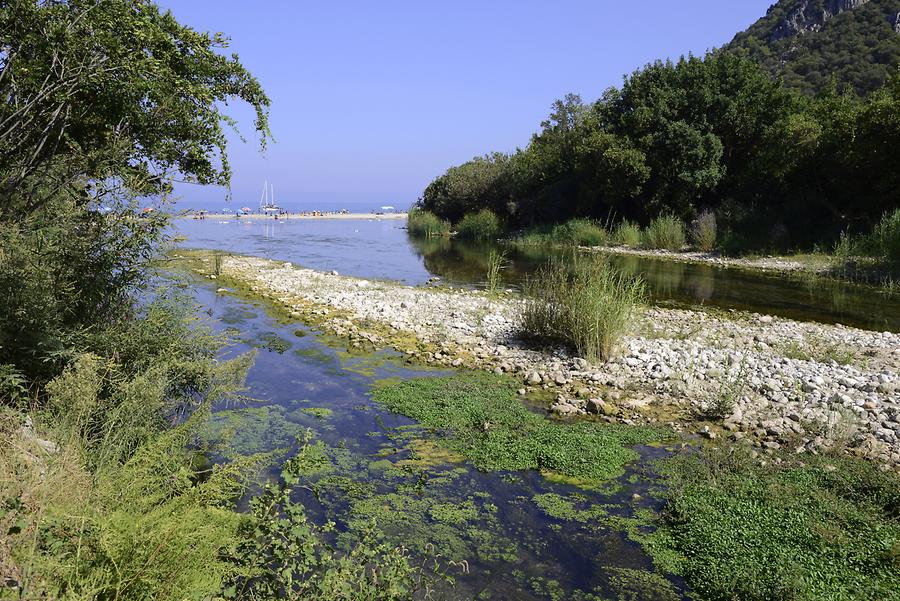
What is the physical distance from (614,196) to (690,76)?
25.8 feet

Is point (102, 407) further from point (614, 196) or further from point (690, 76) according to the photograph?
point (690, 76)

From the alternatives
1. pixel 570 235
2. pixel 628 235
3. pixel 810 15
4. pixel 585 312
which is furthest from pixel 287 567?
pixel 810 15

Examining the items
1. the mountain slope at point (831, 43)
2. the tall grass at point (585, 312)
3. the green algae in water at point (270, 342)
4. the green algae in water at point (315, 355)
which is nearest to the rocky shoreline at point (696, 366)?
the tall grass at point (585, 312)

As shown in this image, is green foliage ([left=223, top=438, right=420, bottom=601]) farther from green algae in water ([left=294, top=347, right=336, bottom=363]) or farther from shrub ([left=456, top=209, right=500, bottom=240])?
shrub ([left=456, top=209, right=500, bottom=240])

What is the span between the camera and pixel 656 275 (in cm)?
2191

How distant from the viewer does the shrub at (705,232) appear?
2886 cm

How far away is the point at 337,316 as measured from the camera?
1339 centimetres

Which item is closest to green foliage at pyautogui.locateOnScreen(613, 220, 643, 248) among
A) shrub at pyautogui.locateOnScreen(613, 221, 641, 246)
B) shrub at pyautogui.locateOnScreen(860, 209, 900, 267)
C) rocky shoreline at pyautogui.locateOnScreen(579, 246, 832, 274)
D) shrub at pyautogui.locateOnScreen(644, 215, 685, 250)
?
shrub at pyautogui.locateOnScreen(613, 221, 641, 246)

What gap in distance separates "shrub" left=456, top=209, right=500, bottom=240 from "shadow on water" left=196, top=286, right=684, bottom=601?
3328cm

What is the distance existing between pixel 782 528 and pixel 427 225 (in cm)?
4211

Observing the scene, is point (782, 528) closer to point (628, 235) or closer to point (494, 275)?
point (494, 275)

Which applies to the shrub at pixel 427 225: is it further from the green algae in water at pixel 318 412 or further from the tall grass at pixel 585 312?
the green algae in water at pixel 318 412

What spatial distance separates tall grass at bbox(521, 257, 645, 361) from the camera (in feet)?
31.4

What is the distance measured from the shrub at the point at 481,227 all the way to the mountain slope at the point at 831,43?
934 inches
